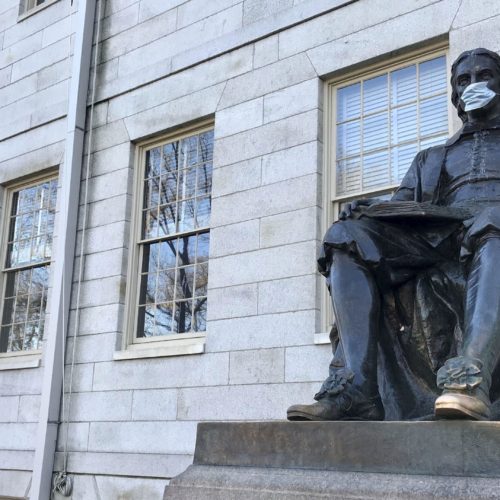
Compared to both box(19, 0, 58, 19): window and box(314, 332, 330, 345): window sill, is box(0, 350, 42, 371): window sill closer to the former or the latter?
box(314, 332, 330, 345): window sill

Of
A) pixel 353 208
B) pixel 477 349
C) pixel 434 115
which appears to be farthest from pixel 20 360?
pixel 477 349

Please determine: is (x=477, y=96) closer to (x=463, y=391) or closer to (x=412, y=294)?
(x=412, y=294)

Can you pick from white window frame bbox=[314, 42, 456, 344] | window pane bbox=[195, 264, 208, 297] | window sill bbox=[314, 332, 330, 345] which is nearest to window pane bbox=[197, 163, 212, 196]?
window pane bbox=[195, 264, 208, 297]

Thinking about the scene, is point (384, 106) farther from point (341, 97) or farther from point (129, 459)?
point (129, 459)

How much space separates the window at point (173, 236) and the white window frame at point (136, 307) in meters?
0.02

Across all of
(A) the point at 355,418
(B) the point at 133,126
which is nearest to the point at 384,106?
(B) the point at 133,126

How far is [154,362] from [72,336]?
1.35m

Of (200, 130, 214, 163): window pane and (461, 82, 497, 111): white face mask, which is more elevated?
(200, 130, 214, 163): window pane

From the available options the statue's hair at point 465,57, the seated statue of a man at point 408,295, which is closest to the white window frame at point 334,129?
the statue's hair at point 465,57

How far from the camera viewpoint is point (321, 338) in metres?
7.16

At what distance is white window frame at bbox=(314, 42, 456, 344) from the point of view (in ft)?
24.2

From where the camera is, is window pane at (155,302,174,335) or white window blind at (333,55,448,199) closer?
white window blind at (333,55,448,199)

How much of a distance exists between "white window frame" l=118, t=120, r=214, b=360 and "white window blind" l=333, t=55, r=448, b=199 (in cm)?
170

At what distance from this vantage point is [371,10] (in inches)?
307
